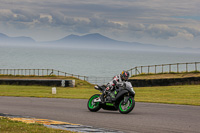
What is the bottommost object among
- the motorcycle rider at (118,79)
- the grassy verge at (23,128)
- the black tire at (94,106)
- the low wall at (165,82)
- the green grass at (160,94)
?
the grassy verge at (23,128)

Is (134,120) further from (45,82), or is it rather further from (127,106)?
(45,82)

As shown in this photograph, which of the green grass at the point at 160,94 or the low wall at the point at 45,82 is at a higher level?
the low wall at the point at 45,82

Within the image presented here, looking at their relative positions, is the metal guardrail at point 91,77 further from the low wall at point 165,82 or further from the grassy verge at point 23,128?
the grassy verge at point 23,128

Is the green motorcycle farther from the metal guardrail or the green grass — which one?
the metal guardrail

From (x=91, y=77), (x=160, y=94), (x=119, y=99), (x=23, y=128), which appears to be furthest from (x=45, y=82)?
(x=23, y=128)

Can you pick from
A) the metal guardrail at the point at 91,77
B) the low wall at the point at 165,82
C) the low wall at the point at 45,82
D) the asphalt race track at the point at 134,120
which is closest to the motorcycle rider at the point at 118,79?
the asphalt race track at the point at 134,120

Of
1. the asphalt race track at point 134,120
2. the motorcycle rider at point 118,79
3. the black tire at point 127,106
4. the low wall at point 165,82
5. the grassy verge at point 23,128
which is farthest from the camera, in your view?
the low wall at point 165,82

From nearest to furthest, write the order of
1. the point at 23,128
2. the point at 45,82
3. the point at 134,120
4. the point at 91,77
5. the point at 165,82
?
1. the point at 23,128
2. the point at 134,120
3. the point at 165,82
4. the point at 45,82
5. the point at 91,77

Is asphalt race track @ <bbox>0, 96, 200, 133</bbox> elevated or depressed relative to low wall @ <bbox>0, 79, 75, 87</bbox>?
depressed

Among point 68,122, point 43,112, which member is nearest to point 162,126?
point 68,122

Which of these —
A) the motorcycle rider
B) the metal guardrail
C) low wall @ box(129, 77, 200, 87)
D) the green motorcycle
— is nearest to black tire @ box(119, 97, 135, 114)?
the green motorcycle

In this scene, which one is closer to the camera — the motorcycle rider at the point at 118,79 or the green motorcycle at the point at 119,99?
the green motorcycle at the point at 119,99

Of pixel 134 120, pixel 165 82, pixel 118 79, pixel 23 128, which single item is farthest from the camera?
pixel 165 82

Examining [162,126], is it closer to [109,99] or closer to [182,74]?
[109,99]
